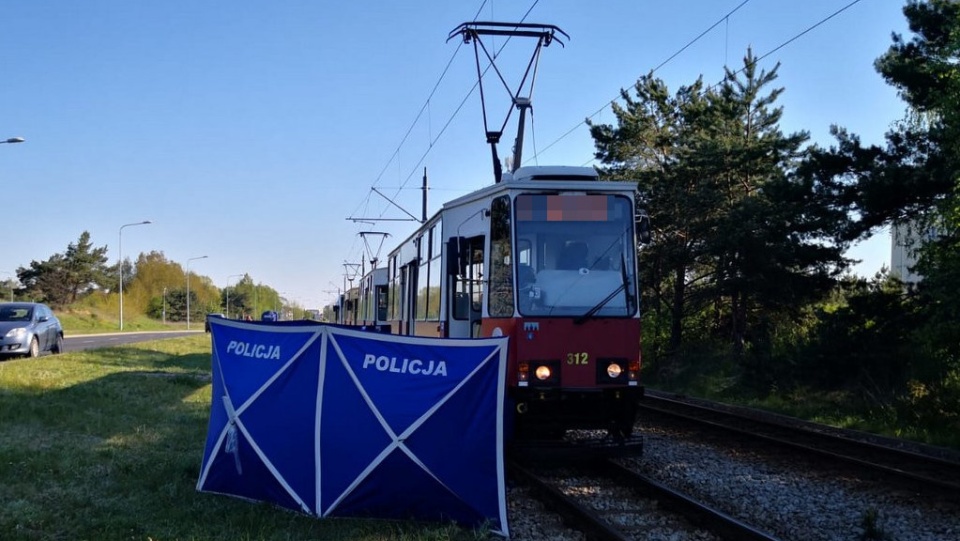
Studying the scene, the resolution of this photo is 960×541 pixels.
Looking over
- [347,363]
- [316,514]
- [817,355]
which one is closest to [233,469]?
[316,514]

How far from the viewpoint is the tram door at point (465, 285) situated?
9891 millimetres

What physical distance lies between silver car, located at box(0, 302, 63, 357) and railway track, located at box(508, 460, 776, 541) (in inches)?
662

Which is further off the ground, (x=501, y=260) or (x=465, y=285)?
(x=501, y=260)

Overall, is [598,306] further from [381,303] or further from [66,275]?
[66,275]

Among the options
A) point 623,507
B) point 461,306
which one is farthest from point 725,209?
point 623,507

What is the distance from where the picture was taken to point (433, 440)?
666 centimetres

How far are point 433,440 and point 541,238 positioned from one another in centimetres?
341

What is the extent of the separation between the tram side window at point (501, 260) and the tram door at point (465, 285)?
27cm

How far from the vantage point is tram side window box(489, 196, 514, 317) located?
368 inches

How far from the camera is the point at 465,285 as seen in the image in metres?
10.4

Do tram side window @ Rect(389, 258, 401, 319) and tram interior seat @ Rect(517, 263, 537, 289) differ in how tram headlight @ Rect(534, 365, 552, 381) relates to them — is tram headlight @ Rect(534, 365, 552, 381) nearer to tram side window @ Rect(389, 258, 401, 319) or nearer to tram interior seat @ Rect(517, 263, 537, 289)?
tram interior seat @ Rect(517, 263, 537, 289)

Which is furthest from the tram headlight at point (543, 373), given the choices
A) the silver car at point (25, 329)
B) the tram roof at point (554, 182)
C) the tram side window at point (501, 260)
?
the silver car at point (25, 329)

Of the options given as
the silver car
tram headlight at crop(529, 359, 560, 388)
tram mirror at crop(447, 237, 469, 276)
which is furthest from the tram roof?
the silver car

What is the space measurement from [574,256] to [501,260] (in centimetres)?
82
